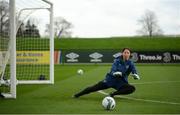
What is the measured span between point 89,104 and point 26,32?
1391cm

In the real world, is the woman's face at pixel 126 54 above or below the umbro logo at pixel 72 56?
above

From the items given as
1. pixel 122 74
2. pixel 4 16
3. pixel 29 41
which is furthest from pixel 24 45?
pixel 122 74

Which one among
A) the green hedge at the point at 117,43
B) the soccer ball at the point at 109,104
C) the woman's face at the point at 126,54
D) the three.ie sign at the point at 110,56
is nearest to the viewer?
the soccer ball at the point at 109,104

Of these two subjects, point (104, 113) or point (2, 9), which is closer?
point (104, 113)

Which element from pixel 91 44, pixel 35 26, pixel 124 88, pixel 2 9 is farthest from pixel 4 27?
pixel 91 44

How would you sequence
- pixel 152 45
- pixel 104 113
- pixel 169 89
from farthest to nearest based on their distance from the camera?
pixel 152 45 < pixel 169 89 < pixel 104 113

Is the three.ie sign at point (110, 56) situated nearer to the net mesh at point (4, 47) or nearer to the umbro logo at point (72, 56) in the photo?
the umbro logo at point (72, 56)

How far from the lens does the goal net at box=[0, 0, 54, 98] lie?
59.1 feet

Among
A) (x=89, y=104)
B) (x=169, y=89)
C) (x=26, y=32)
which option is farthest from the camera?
(x=26, y=32)

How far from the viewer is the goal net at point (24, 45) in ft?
59.1

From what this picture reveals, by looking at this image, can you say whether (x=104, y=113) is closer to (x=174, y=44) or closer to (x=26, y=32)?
(x=26, y=32)

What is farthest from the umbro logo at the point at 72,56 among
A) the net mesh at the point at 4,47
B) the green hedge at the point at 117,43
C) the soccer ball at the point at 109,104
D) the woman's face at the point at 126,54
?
the soccer ball at the point at 109,104

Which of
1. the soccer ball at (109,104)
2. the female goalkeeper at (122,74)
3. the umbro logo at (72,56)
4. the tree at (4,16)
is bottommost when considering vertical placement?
the umbro logo at (72,56)

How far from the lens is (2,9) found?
19266mm
